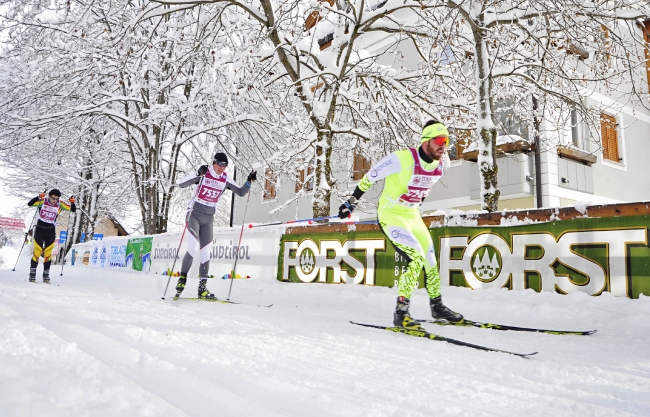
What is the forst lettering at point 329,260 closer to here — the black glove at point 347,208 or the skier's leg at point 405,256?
the skier's leg at point 405,256

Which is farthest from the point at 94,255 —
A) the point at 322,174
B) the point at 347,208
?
the point at 347,208

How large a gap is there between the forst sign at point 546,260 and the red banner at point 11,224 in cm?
4352

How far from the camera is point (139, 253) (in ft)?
46.3

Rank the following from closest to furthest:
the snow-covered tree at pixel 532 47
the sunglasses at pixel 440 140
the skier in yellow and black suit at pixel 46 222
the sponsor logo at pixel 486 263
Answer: the sunglasses at pixel 440 140 → the sponsor logo at pixel 486 263 → the snow-covered tree at pixel 532 47 → the skier in yellow and black suit at pixel 46 222

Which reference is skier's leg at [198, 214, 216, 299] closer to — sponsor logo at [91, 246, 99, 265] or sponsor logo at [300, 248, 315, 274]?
sponsor logo at [300, 248, 315, 274]

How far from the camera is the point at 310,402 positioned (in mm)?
1897

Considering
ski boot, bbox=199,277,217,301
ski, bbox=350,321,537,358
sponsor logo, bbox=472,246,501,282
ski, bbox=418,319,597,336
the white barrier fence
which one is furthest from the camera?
the white barrier fence

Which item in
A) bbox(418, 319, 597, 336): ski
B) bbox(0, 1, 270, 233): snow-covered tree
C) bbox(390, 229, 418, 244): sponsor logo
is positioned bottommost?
bbox(418, 319, 597, 336): ski

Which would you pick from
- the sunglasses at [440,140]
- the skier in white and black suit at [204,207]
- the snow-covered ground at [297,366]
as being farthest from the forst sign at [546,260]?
the skier in white and black suit at [204,207]

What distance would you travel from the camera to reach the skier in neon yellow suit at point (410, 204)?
4.09m

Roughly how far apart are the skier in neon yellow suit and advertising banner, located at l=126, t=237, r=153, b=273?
11.0 meters

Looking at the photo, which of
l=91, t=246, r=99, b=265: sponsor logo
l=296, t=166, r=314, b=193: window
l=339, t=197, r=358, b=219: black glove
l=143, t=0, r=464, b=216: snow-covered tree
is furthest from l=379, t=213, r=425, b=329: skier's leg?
l=91, t=246, r=99, b=265: sponsor logo

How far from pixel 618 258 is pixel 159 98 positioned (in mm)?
14927

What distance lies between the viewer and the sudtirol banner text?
15.9ft
